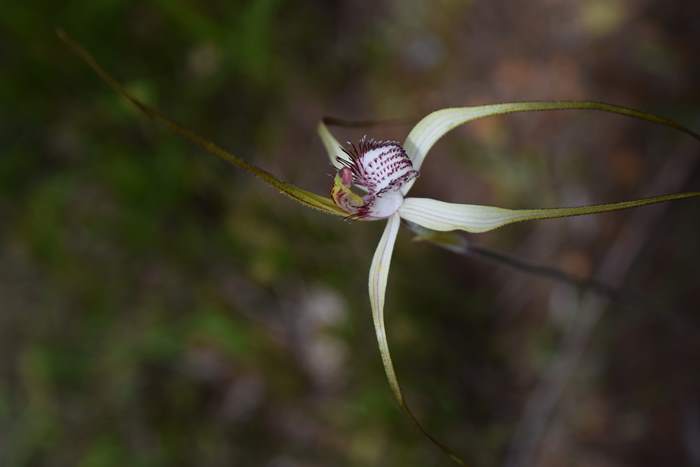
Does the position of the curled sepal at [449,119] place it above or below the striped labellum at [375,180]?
above

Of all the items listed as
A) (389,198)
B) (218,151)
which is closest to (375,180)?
(389,198)

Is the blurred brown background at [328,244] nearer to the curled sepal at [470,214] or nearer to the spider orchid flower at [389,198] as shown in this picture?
the spider orchid flower at [389,198]

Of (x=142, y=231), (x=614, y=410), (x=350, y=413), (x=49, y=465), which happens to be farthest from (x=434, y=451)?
(x=49, y=465)

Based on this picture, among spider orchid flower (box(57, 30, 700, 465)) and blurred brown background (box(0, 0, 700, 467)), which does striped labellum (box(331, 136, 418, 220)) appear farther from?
blurred brown background (box(0, 0, 700, 467))

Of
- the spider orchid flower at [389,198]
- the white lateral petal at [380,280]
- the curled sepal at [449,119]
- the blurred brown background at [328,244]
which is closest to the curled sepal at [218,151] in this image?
the spider orchid flower at [389,198]

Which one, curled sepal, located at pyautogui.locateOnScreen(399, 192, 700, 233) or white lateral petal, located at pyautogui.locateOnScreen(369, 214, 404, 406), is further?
white lateral petal, located at pyautogui.locateOnScreen(369, 214, 404, 406)

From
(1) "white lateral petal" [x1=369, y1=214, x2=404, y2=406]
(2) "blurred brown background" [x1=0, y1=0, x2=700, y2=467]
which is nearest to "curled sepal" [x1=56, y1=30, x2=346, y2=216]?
(1) "white lateral petal" [x1=369, y1=214, x2=404, y2=406]
